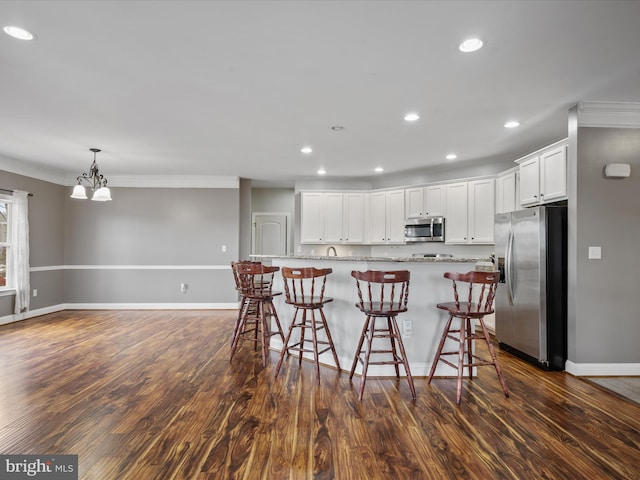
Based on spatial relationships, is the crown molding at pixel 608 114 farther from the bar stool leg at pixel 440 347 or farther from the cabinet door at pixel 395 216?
the cabinet door at pixel 395 216

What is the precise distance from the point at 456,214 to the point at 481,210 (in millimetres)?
408

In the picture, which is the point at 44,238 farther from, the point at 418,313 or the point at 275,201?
the point at 418,313

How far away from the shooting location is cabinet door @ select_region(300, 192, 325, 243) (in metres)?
7.21

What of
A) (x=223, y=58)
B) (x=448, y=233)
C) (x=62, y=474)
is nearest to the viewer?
(x=62, y=474)

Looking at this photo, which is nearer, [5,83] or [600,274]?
[5,83]

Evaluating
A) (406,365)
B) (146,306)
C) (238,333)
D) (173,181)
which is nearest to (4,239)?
(146,306)

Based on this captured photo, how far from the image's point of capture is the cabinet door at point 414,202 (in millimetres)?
6520

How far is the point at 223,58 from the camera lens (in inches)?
104

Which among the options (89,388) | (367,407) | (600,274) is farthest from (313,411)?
(600,274)

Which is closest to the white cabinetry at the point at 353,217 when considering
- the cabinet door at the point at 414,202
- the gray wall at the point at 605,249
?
the cabinet door at the point at 414,202

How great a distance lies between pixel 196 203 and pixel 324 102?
4533 millimetres

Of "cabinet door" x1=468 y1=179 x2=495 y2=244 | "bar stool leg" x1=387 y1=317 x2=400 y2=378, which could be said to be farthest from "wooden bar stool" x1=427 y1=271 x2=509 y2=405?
"cabinet door" x1=468 y1=179 x2=495 y2=244

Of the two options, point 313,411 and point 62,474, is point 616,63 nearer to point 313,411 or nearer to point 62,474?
point 313,411

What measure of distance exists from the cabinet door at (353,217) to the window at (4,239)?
5514 millimetres
